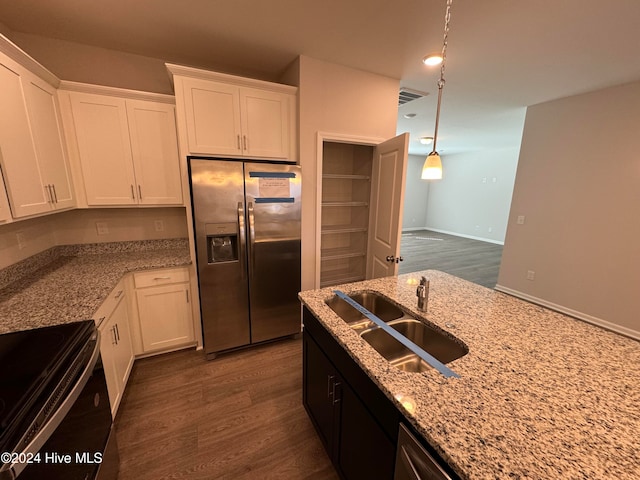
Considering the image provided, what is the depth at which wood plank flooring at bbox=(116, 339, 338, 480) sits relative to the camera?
1497mm

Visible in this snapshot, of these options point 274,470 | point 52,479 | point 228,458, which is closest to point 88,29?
point 52,479

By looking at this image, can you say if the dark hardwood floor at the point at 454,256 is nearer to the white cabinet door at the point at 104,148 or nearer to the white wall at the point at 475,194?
the white wall at the point at 475,194

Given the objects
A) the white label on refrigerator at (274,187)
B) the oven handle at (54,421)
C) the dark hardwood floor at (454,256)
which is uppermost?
the white label on refrigerator at (274,187)

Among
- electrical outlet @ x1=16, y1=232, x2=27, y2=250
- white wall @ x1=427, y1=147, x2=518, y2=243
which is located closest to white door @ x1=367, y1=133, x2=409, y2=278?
electrical outlet @ x1=16, y1=232, x2=27, y2=250

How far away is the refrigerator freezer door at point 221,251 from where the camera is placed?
209 centimetres

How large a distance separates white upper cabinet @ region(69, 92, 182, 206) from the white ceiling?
0.53 meters

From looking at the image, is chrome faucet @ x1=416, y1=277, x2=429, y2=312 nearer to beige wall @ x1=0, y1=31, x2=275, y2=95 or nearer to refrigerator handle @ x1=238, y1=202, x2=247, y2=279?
refrigerator handle @ x1=238, y1=202, x2=247, y2=279

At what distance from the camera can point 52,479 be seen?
88 cm

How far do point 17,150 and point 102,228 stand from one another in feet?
3.50

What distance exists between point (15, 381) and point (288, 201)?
187 cm

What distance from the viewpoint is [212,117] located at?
2.16 metres

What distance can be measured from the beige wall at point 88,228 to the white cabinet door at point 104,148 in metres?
0.30

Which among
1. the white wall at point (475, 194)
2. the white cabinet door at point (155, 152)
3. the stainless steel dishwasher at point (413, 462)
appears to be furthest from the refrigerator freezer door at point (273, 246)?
the white wall at point (475, 194)

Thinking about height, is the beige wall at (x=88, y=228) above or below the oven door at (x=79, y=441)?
above
